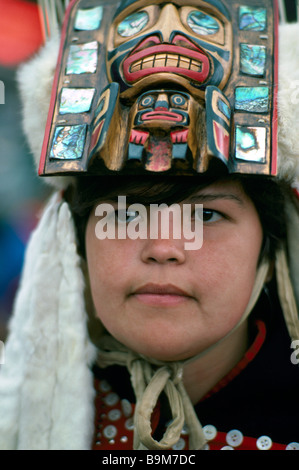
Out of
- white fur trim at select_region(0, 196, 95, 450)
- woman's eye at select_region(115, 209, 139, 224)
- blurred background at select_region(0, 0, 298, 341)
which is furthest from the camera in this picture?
blurred background at select_region(0, 0, 298, 341)

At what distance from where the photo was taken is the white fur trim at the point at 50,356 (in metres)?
1.22

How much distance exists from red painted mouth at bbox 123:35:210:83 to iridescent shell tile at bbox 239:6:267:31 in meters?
0.17

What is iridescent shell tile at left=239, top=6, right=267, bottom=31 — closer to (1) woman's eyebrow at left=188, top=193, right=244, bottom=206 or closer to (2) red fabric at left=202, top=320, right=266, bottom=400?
(1) woman's eyebrow at left=188, top=193, right=244, bottom=206

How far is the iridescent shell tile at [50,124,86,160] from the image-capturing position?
3.54ft

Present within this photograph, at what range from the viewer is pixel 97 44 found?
1209 mm

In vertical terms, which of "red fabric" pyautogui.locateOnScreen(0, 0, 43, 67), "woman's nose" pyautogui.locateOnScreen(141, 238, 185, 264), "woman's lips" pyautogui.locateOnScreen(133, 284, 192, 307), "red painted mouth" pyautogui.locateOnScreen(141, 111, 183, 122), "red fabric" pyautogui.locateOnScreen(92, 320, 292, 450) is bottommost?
"red fabric" pyautogui.locateOnScreen(92, 320, 292, 450)

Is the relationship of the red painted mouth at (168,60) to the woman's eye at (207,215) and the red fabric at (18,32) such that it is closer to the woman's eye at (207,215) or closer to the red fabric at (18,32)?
the woman's eye at (207,215)

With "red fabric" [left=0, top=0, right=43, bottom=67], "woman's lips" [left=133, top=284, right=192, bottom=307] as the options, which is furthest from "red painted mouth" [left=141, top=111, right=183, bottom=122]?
"red fabric" [left=0, top=0, right=43, bottom=67]

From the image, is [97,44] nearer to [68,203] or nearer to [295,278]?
[68,203]

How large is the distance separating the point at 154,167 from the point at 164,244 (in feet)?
0.52

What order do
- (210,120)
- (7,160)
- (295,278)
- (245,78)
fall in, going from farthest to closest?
1. (7,160)
2. (295,278)
3. (245,78)
4. (210,120)

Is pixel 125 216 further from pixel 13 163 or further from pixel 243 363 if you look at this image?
pixel 13 163

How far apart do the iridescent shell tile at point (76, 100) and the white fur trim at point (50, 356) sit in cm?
28
